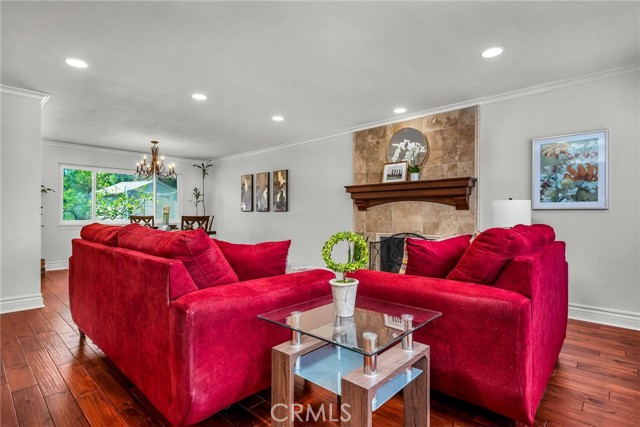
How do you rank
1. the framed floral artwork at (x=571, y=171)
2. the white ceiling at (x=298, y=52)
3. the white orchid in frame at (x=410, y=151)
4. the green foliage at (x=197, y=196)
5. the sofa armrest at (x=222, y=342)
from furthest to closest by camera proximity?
the green foliage at (x=197, y=196), the white orchid in frame at (x=410, y=151), the framed floral artwork at (x=571, y=171), the white ceiling at (x=298, y=52), the sofa armrest at (x=222, y=342)

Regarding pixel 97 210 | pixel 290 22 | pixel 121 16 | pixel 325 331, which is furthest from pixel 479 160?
pixel 97 210

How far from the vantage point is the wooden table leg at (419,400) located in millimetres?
1484

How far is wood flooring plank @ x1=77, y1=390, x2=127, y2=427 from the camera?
162cm

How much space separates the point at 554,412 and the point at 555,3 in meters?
2.42

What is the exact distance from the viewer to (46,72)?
10.3ft

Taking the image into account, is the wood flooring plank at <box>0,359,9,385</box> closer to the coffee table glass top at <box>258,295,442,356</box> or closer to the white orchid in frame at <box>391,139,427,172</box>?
the coffee table glass top at <box>258,295,442,356</box>

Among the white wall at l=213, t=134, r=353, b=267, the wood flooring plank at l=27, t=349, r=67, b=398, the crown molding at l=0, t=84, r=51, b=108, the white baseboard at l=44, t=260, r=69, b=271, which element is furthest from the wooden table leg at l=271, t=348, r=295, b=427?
the white baseboard at l=44, t=260, r=69, b=271

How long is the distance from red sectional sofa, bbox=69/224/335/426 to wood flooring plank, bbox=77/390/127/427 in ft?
0.53

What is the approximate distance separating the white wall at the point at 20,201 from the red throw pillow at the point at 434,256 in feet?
13.3

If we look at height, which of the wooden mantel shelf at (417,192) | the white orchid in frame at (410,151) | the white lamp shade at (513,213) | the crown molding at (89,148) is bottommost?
the white lamp shade at (513,213)

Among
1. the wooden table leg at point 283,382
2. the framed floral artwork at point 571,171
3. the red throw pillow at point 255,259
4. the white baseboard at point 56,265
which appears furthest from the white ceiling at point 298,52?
the white baseboard at point 56,265

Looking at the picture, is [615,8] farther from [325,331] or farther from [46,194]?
[46,194]

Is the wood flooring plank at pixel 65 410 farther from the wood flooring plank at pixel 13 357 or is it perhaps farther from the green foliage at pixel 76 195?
the green foliage at pixel 76 195

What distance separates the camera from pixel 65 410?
5.66 feet
